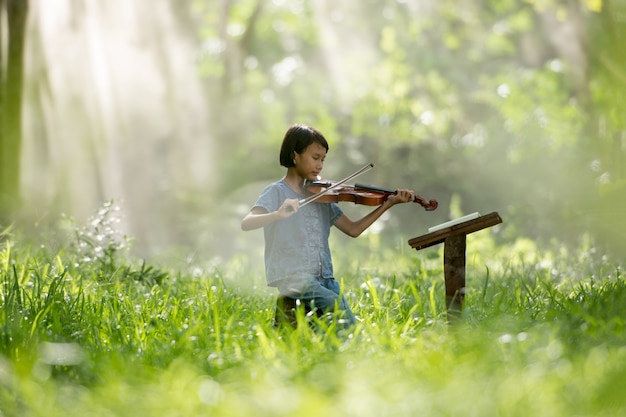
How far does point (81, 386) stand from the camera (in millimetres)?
3740

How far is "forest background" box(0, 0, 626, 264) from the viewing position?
11.5 metres

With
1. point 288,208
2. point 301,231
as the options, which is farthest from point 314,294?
point 288,208

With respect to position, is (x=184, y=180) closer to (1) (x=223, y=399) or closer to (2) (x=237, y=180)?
(2) (x=237, y=180)

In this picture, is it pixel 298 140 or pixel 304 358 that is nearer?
pixel 304 358

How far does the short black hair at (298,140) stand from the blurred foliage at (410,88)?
35.4 ft

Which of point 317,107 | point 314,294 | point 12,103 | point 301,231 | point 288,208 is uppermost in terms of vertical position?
point 317,107

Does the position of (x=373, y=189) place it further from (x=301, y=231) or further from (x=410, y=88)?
(x=410, y=88)

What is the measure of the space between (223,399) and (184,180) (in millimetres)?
13081

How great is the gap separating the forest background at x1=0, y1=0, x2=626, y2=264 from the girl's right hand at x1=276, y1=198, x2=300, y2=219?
21.3ft

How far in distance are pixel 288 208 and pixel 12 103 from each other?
5.66 m

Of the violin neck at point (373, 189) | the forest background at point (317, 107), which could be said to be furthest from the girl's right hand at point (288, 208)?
the forest background at point (317, 107)

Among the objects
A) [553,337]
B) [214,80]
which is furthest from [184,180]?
[553,337]

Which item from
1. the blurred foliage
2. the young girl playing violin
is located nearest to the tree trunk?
the young girl playing violin

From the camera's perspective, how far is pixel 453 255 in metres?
4.59
